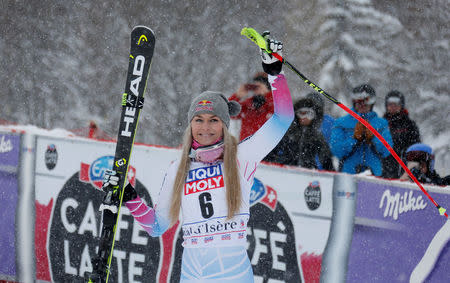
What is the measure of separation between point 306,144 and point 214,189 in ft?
7.00

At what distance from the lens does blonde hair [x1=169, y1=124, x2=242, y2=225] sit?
3117 millimetres

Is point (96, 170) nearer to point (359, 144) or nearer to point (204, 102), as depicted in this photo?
point (359, 144)

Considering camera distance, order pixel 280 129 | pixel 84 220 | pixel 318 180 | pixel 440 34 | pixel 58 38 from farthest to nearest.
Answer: pixel 58 38, pixel 440 34, pixel 84 220, pixel 318 180, pixel 280 129

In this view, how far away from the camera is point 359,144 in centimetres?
508

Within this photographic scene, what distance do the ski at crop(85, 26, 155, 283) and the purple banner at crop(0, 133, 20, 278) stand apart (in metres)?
2.38

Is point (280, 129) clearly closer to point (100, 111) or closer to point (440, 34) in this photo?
point (440, 34)

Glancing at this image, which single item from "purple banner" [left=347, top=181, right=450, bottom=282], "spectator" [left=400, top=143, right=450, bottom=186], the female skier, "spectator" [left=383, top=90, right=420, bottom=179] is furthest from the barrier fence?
the female skier

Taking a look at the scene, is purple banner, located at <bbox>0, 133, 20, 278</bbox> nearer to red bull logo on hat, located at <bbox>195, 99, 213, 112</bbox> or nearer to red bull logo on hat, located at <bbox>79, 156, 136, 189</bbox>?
red bull logo on hat, located at <bbox>79, 156, 136, 189</bbox>

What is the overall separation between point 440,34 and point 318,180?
915cm

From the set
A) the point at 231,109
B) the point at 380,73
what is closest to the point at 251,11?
the point at 380,73

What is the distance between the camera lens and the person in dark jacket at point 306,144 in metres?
5.13

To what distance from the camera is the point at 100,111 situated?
15141 mm

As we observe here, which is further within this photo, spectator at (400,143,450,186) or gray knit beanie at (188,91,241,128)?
spectator at (400,143,450,186)

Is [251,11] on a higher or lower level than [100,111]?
higher
